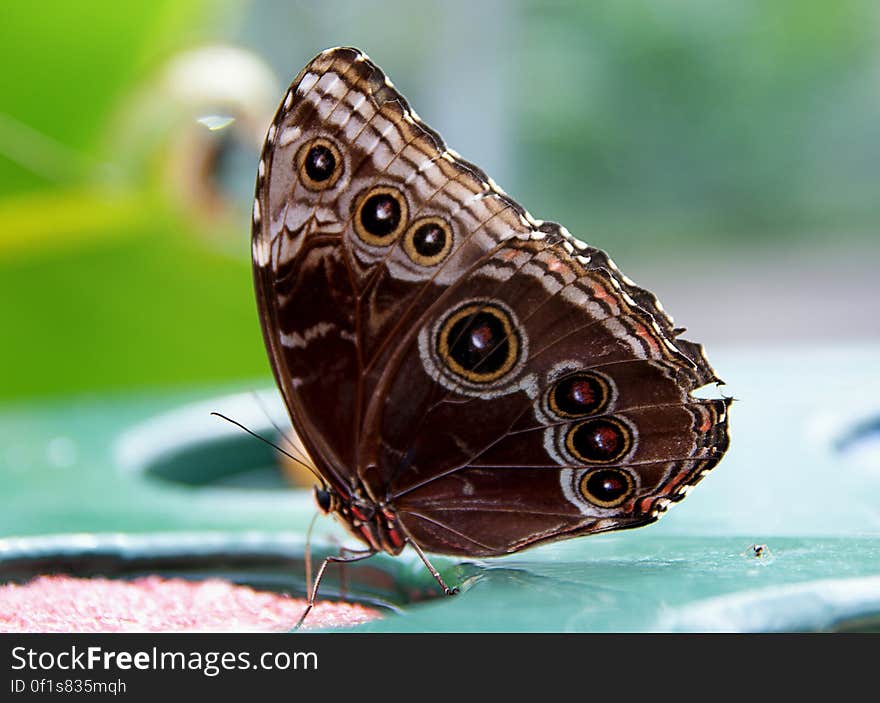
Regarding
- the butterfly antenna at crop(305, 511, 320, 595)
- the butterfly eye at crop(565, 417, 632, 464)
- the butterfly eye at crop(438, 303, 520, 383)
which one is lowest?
the butterfly antenna at crop(305, 511, 320, 595)

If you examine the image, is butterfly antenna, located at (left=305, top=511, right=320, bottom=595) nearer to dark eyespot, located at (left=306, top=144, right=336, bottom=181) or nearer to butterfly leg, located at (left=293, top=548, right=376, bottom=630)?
butterfly leg, located at (left=293, top=548, right=376, bottom=630)

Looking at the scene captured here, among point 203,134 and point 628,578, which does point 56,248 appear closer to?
point 203,134

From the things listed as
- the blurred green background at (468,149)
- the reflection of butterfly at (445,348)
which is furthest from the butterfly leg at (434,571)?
the blurred green background at (468,149)

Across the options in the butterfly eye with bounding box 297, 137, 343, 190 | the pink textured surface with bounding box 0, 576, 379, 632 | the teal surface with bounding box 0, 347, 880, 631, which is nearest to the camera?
Result: the teal surface with bounding box 0, 347, 880, 631

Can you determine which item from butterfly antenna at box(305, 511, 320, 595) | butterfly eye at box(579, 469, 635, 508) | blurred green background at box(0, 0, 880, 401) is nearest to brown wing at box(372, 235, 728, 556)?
butterfly eye at box(579, 469, 635, 508)

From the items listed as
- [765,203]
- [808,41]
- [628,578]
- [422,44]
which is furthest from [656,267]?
[628,578]

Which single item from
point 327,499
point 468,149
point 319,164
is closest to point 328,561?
point 327,499

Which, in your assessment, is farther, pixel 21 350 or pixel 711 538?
pixel 21 350
